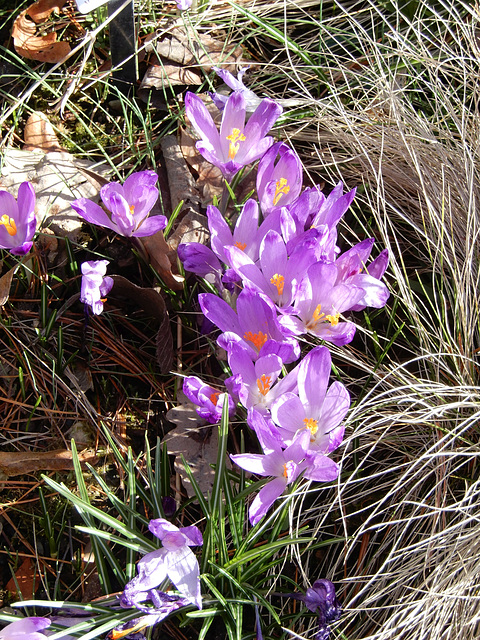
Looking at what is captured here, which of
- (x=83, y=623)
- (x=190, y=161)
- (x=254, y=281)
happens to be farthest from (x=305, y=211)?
(x=83, y=623)

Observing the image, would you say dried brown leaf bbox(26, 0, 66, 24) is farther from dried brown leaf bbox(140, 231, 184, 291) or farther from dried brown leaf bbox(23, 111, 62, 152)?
dried brown leaf bbox(140, 231, 184, 291)

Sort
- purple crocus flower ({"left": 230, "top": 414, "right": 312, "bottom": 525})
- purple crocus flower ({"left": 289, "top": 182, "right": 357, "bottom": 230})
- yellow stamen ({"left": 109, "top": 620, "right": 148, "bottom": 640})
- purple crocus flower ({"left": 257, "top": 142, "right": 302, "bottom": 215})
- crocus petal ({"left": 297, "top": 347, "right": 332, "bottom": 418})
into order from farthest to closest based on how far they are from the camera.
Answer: purple crocus flower ({"left": 257, "top": 142, "right": 302, "bottom": 215}) → purple crocus flower ({"left": 289, "top": 182, "right": 357, "bottom": 230}) → crocus petal ({"left": 297, "top": 347, "right": 332, "bottom": 418}) → purple crocus flower ({"left": 230, "top": 414, "right": 312, "bottom": 525}) → yellow stamen ({"left": 109, "top": 620, "right": 148, "bottom": 640})

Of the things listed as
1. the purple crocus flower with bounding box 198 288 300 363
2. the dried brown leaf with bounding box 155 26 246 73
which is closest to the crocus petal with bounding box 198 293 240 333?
the purple crocus flower with bounding box 198 288 300 363

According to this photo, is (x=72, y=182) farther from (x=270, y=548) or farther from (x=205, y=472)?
(x=270, y=548)

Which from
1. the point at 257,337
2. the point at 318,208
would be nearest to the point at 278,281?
the point at 257,337

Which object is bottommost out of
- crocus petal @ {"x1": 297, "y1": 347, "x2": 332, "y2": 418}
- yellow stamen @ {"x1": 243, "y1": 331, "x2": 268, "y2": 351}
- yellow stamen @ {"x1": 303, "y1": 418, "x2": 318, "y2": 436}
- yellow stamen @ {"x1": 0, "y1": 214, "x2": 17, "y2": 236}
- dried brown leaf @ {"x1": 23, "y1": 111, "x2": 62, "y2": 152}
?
yellow stamen @ {"x1": 303, "y1": 418, "x2": 318, "y2": 436}

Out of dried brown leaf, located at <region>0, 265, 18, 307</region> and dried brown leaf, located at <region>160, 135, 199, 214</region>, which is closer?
dried brown leaf, located at <region>0, 265, 18, 307</region>
